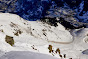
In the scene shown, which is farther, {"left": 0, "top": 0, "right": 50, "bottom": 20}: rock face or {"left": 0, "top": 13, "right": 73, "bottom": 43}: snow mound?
{"left": 0, "top": 0, "right": 50, "bottom": 20}: rock face

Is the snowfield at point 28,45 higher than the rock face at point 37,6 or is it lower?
lower

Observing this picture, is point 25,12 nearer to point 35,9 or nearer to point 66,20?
point 35,9

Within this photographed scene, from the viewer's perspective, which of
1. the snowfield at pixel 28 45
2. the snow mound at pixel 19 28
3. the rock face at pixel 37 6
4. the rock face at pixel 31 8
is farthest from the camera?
the rock face at pixel 31 8

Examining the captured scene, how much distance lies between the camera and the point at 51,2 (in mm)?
116750

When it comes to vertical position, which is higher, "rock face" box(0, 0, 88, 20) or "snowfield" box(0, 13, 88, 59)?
"rock face" box(0, 0, 88, 20)

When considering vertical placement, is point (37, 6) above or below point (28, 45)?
above

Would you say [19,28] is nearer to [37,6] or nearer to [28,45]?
[28,45]

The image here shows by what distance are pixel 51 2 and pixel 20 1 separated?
59.7 meters

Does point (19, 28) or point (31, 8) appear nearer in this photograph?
point (19, 28)

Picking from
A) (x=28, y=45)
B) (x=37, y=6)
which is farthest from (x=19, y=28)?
(x=37, y=6)

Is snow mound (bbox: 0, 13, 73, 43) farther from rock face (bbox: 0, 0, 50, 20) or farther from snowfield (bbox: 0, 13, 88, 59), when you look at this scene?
rock face (bbox: 0, 0, 50, 20)

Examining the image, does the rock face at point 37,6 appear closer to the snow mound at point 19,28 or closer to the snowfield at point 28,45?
the snowfield at point 28,45

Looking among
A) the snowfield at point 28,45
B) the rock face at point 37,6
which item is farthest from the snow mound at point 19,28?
the rock face at point 37,6

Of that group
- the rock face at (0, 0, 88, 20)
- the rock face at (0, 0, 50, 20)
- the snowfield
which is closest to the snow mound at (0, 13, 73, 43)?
the snowfield
